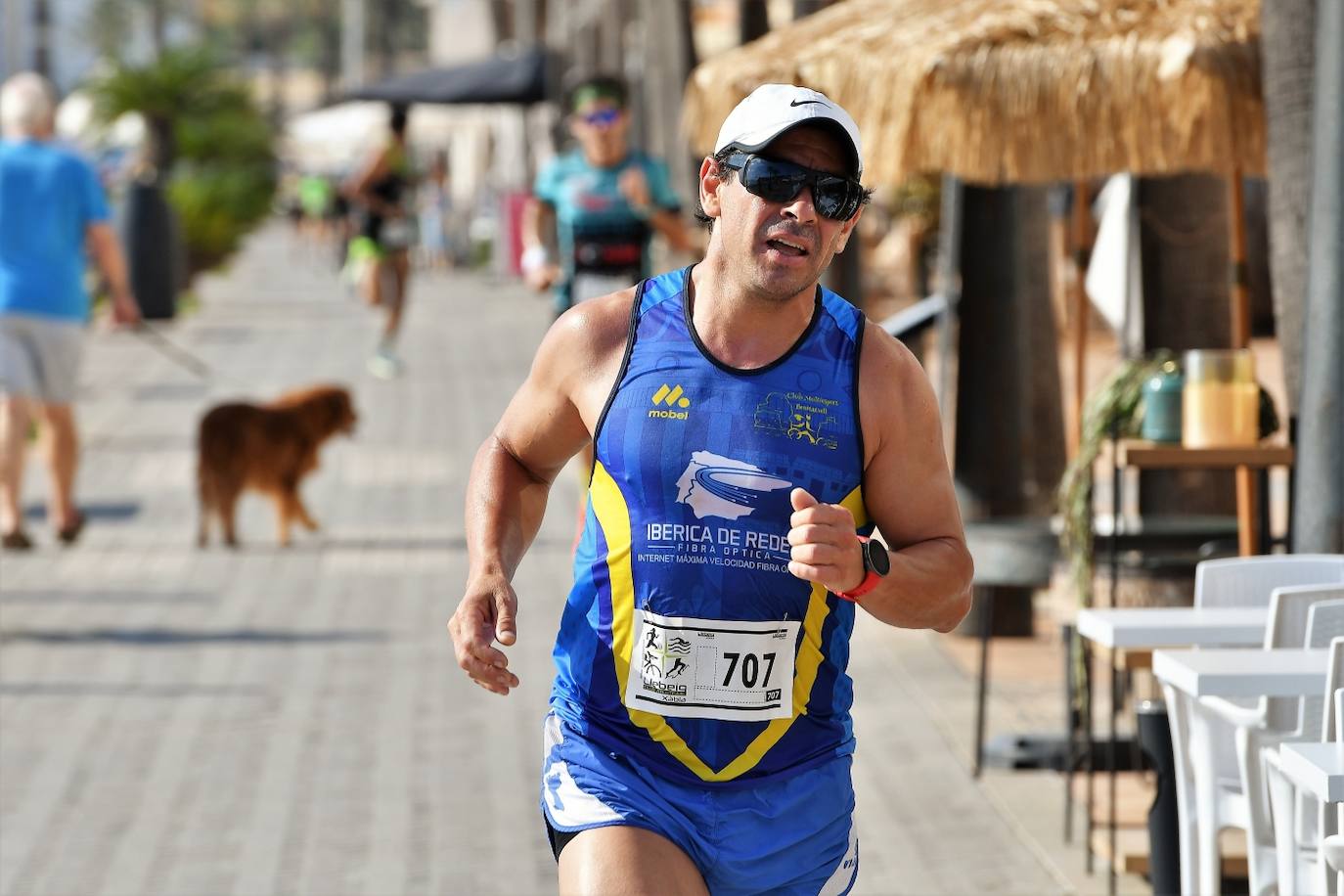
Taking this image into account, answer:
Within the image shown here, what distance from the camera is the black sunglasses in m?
3.38

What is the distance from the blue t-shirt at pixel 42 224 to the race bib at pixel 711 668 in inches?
282

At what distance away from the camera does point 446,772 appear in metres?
7.11

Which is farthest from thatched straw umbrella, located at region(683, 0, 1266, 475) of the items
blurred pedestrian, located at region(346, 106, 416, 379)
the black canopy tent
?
the black canopy tent

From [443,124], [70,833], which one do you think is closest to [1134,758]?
[70,833]

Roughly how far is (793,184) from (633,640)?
0.73m

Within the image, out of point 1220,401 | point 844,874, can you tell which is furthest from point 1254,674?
point 1220,401

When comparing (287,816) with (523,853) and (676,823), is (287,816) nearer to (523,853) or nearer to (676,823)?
(523,853)

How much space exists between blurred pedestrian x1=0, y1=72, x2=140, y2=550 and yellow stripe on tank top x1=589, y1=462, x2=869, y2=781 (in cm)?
704

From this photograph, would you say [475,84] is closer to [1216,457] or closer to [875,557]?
[1216,457]

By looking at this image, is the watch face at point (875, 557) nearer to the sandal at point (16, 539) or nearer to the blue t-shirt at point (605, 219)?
the blue t-shirt at point (605, 219)

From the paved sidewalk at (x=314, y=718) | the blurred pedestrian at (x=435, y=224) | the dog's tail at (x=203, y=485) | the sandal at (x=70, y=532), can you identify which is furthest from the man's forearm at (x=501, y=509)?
the blurred pedestrian at (x=435, y=224)

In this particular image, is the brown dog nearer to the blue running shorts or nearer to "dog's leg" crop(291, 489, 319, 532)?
"dog's leg" crop(291, 489, 319, 532)

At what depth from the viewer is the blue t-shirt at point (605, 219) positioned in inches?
418

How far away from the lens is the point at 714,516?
11.1 ft
